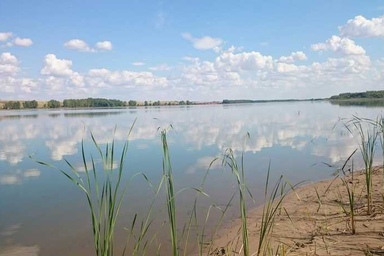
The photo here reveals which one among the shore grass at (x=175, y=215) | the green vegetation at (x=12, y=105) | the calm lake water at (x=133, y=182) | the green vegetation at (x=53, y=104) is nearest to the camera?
the shore grass at (x=175, y=215)

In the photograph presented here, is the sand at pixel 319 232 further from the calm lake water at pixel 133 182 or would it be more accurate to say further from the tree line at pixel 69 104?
the tree line at pixel 69 104

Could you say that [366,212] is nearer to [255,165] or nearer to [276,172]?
[276,172]

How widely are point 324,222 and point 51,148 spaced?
16648 mm

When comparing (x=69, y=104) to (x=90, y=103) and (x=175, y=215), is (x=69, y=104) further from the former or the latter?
(x=175, y=215)

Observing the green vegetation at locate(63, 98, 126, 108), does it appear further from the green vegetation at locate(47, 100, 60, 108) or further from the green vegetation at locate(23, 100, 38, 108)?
the green vegetation at locate(23, 100, 38, 108)

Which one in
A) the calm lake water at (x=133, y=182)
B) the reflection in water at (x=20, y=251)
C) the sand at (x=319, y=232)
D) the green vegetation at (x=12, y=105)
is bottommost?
the reflection in water at (x=20, y=251)

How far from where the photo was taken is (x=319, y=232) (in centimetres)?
533

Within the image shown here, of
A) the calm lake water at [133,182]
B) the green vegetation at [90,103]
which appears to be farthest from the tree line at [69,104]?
the calm lake water at [133,182]

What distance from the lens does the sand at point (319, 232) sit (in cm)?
451

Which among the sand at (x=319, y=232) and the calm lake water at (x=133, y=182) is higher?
the sand at (x=319, y=232)

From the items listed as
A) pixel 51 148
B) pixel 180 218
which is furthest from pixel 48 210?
pixel 51 148

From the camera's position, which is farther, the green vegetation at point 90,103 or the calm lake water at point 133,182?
the green vegetation at point 90,103

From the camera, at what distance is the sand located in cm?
451

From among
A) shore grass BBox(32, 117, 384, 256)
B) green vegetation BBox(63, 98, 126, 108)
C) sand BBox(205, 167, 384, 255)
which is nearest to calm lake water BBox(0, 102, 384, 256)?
shore grass BBox(32, 117, 384, 256)
